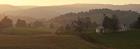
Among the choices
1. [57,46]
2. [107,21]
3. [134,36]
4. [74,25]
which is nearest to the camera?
[57,46]

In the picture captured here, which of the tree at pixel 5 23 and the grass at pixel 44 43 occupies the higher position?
the grass at pixel 44 43

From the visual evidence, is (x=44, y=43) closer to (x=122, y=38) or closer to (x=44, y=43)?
(x=44, y=43)

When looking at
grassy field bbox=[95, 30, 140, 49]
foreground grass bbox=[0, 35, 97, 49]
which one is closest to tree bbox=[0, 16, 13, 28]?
grassy field bbox=[95, 30, 140, 49]

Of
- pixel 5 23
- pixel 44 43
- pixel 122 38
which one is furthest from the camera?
pixel 5 23

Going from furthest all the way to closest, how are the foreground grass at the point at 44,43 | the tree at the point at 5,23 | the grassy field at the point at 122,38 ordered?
1. the tree at the point at 5,23
2. the grassy field at the point at 122,38
3. the foreground grass at the point at 44,43

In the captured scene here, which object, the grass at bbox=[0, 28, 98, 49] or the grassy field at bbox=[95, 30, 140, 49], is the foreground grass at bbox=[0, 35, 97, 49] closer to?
the grass at bbox=[0, 28, 98, 49]

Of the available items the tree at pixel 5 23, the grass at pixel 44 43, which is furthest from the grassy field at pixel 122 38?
the tree at pixel 5 23

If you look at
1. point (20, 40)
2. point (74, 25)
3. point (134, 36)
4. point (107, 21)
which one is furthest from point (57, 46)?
point (107, 21)

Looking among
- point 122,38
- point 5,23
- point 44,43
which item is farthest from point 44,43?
point 5,23

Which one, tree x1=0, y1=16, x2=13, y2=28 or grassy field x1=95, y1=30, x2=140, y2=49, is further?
tree x1=0, y1=16, x2=13, y2=28

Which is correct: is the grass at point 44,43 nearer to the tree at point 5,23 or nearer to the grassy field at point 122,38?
the grassy field at point 122,38

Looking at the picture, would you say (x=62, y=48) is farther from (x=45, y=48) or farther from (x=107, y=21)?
(x=107, y=21)
